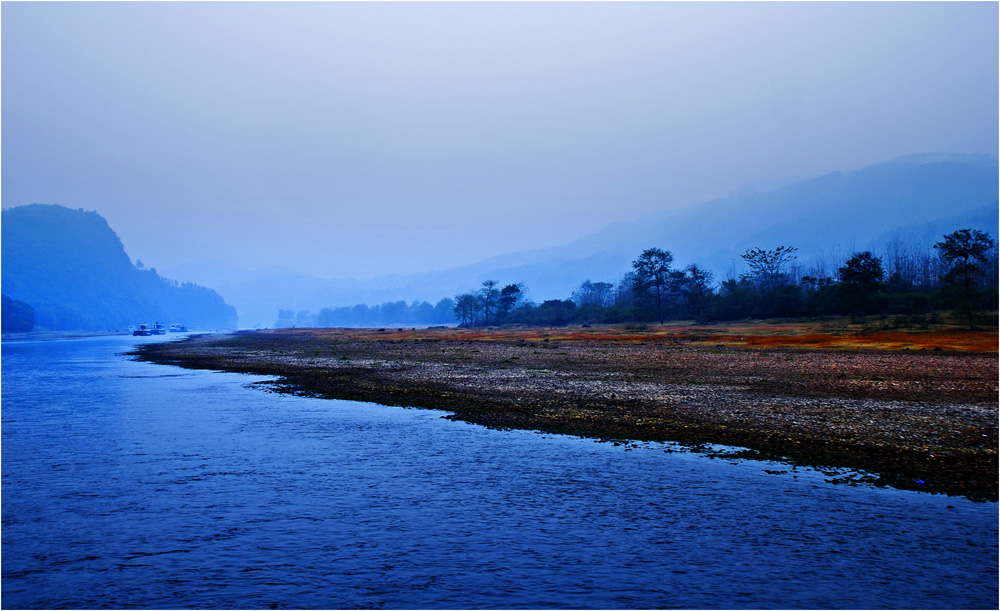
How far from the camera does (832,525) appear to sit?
12398mm

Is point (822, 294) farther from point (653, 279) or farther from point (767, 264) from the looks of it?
point (767, 264)

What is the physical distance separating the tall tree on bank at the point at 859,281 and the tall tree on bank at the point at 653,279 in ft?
148

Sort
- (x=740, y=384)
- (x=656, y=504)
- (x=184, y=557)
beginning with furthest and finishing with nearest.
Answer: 1. (x=740, y=384)
2. (x=656, y=504)
3. (x=184, y=557)

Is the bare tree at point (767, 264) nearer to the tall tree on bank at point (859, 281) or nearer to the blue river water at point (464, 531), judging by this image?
the tall tree on bank at point (859, 281)

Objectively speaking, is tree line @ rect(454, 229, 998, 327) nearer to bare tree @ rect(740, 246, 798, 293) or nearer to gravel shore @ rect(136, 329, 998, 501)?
bare tree @ rect(740, 246, 798, 293)

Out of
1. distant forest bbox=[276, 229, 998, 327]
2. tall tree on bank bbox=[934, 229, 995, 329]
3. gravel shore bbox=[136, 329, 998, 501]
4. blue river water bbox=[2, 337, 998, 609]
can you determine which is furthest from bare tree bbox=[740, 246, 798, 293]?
blue river water bbox=[2, 337, 998, 609]

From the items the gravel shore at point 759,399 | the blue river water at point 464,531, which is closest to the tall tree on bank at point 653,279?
the gravel shore at point 759,399

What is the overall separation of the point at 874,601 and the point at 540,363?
37046 millimetres

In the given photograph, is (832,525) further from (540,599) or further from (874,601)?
(540,599)

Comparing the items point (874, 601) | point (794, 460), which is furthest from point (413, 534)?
point (794, 460)

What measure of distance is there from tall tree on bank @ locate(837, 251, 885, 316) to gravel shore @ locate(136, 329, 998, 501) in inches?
2048

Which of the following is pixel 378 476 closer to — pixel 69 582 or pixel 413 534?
pixel 413 534

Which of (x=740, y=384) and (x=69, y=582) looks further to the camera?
(x=740, y=384)

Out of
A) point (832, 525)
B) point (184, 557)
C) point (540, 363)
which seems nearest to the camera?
point (184, 557)
